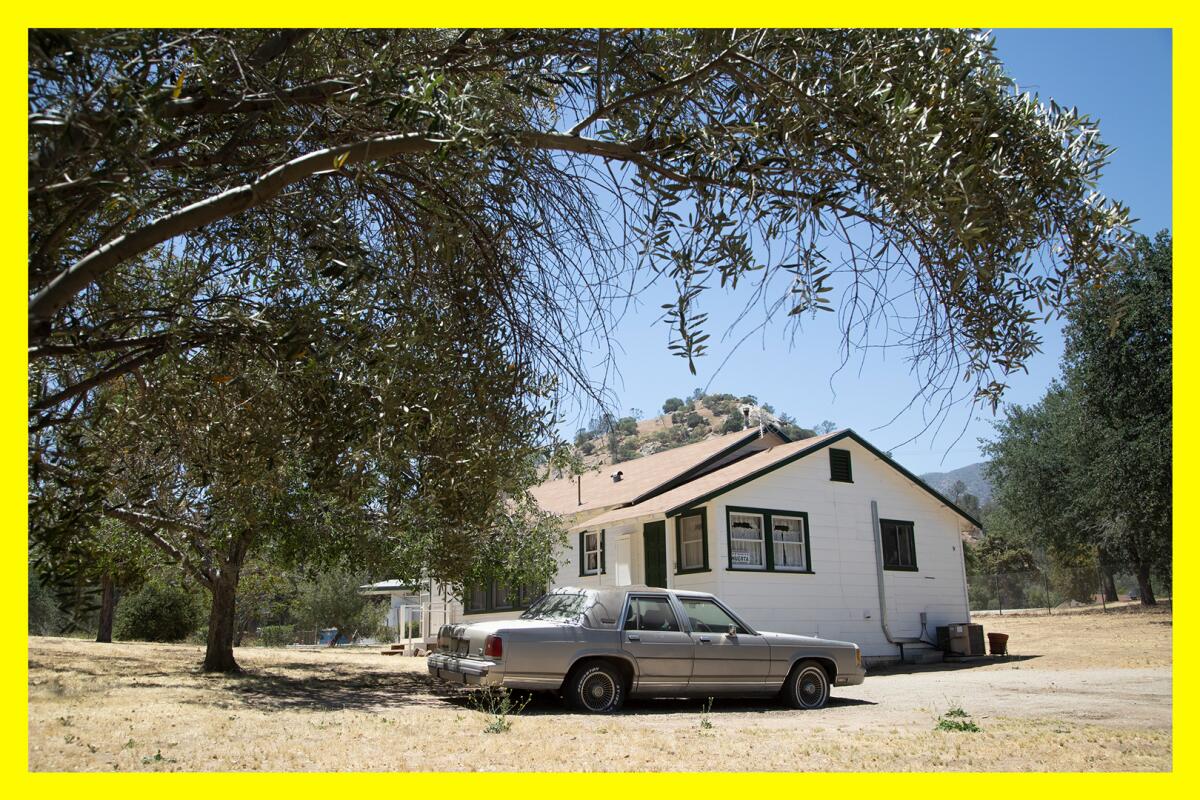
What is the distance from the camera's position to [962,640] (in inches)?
854

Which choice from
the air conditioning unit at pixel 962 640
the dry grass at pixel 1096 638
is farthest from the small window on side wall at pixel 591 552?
the dry grass at pixel 1096 638

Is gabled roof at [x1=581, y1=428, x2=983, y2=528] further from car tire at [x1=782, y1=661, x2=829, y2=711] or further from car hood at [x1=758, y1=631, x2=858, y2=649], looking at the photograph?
car tire at [x1=782, y1=661, x2=829, y2=711]

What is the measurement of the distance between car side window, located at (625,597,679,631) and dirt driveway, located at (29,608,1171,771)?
1.07m

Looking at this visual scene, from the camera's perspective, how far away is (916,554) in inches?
898

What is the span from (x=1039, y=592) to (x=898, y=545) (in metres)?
29.7

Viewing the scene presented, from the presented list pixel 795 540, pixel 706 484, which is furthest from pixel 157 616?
pixel 795 540

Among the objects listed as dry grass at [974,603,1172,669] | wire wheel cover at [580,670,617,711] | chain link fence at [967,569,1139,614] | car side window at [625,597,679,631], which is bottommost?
chain link fence at [967,569,1139,614]

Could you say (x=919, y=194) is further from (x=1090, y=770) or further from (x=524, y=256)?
(x=1090, y=770)

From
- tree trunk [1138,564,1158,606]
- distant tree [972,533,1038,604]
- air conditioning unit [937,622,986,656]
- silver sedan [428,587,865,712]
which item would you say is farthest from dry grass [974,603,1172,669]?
distant tree [972,533,1038,604]

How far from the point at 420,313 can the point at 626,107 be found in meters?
1.75

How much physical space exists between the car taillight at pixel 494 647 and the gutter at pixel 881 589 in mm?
12762

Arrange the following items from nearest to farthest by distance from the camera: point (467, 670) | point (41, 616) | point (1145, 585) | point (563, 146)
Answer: point (563, 146) < point (467, 670) < point (41, 616) < point (1145, 585)

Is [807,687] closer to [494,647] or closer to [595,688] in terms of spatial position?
[595,688]

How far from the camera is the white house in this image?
19.9 meters
